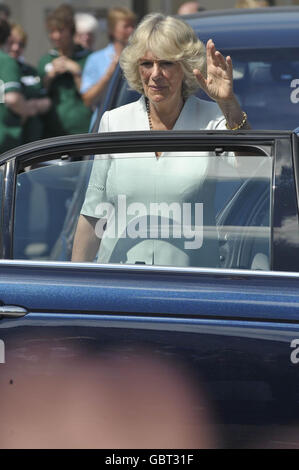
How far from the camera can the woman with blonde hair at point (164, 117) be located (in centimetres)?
366

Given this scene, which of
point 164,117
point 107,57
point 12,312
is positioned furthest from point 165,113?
point 107,57

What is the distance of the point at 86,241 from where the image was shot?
3.86m

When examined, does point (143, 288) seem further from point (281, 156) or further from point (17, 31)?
point (17, 31)

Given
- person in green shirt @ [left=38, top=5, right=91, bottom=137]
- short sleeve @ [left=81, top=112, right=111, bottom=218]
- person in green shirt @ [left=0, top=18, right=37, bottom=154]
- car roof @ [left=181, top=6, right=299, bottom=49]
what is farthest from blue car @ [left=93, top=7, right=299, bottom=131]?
person in green shirt @ [left=38, top=5, right=91, bottom=137]

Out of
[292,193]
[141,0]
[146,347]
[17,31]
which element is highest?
[141,0]

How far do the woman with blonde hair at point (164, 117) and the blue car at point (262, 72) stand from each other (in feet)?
3.16

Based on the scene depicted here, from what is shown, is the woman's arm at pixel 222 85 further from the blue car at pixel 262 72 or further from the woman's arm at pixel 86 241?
the blue car at pixel 262 72

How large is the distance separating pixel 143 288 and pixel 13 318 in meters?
0.40

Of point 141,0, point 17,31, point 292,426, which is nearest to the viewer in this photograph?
point 292,426

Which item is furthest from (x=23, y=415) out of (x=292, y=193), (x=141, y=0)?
(x=141, y=0)

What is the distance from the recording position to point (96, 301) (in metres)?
3.43

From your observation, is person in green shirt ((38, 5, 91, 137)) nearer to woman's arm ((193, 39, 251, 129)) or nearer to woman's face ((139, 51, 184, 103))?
woman's face ((139, 51, 184, 103))

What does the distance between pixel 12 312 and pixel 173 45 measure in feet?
4.21

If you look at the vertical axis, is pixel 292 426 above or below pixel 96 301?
below
